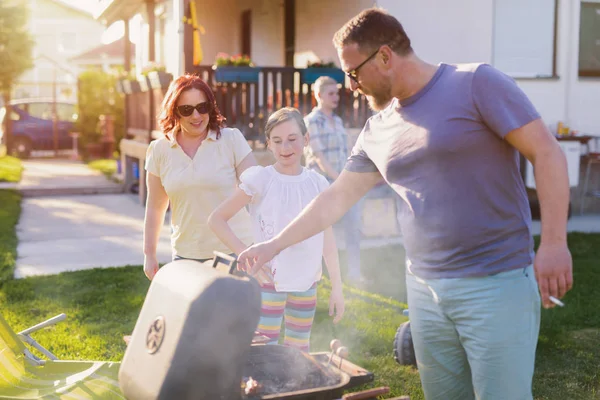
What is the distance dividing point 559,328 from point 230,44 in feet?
37.4

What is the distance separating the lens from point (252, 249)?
2.84 m

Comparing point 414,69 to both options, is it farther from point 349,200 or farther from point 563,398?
point 563,398

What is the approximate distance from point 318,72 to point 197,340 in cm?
907

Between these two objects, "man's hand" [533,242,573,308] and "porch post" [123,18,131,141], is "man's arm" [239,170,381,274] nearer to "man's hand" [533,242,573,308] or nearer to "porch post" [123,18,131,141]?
"man's hand" [533,242,573,308]

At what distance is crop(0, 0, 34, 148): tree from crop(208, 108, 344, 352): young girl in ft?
82.8

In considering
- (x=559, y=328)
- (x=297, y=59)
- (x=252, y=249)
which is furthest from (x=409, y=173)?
(x=297, y=59)

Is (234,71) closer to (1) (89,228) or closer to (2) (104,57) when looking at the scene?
(1) (89,228)

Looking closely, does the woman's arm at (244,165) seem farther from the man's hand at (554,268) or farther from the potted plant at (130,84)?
the potted plant at (130,84)

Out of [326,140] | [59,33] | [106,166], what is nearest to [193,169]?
[326,140]

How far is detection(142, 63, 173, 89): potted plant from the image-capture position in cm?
1200

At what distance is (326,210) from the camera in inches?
114

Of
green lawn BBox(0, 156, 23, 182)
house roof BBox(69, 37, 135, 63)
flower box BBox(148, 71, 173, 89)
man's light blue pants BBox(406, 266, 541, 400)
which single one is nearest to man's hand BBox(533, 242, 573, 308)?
man's light blue pants BBox(406, 266, 541, 400)

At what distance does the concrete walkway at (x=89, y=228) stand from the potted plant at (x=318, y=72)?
2129 mm

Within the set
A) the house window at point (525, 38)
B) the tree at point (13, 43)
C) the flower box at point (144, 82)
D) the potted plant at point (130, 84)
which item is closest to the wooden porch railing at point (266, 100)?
the flower box at point (144, 82)
